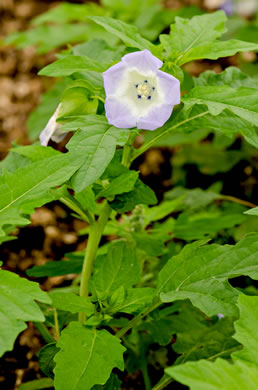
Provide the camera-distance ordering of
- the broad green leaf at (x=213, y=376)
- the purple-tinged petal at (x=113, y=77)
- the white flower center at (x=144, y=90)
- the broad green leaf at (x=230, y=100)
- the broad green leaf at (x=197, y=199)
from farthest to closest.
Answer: the broad green leaf at (x=197, y=199)
the white flower center at (x=144, y=90)
the purple-tinged petal at (x=113, y=77)
the broad green leaf at (x=230, y=100)
the broad green leaf at (x=213, y=376)

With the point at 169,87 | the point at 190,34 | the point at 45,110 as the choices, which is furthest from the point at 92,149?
the point at 45,110

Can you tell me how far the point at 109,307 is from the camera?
4.60 ft

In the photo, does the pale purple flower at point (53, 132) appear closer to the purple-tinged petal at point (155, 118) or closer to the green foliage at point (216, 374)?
the purple-tinged petal at point (155, 118)

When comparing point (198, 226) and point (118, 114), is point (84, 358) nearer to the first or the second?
point (118, 114)

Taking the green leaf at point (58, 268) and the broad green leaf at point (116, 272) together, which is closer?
the broad green leaf at point (116, 272)

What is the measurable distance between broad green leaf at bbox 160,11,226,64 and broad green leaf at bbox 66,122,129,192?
1.04ft

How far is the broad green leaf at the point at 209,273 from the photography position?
4.18ft

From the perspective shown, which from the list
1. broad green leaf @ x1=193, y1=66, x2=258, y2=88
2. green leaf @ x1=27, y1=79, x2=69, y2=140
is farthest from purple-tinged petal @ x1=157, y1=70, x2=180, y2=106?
green leaf @ x1=27, y1=79, x2=69, y2=140

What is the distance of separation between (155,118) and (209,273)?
0.42 meters

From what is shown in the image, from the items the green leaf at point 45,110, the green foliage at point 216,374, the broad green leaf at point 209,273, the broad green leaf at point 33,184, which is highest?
the broad green leaf at point 33,184

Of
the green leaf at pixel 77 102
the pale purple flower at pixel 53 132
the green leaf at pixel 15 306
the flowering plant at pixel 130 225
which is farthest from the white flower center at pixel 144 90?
the green leaf at pixel 15 306

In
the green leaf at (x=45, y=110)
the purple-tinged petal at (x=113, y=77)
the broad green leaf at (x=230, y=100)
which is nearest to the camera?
the broad green leaf at (x=230, y=100)

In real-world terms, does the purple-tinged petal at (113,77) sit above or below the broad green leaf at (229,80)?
above

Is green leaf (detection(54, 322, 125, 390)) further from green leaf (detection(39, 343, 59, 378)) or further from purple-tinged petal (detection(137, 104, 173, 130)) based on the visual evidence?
purple-tinged petal (detection(137, 104, 173, 130))
